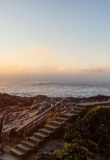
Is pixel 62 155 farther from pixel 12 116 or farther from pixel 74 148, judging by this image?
pixel 12 116

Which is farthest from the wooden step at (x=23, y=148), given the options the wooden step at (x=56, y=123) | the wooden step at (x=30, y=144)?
the wooden step at (x=56, y=123)

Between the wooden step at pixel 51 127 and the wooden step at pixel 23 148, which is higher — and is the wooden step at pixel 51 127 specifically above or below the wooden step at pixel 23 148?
above

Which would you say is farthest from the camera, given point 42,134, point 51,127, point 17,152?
point 51,127

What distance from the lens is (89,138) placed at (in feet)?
52.3

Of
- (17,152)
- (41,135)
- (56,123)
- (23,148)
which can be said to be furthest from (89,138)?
(17,152)

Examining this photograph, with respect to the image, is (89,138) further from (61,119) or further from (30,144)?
(30,144)

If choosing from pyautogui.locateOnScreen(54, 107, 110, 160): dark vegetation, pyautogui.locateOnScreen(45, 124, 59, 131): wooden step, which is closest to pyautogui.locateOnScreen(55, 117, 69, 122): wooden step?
pyautogui.locateOnScreen(54, 107, 110, 160): dark vegetation

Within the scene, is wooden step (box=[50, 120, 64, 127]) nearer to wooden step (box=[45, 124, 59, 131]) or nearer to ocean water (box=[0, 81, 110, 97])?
wooden step (box=[45, 124, 59, 131])

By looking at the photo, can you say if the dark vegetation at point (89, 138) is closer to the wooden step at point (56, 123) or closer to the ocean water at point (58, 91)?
the wooden step at point (56, 123)

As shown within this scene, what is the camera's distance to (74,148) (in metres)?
14.2

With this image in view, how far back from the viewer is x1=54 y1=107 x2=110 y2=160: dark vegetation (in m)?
14.0

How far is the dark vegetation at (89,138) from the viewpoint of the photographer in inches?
553

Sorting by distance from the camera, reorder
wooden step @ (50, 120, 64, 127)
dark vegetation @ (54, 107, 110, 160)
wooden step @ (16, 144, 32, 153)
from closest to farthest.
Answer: dark vegetation @ (54, 107, 110, 160) → wooden step @ (16, 144, 32, 153) → wooden step @ (50, 120, 64, 127)

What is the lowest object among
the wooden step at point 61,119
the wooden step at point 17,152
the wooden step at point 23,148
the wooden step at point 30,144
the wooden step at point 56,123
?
the wooden step at point 17,152
